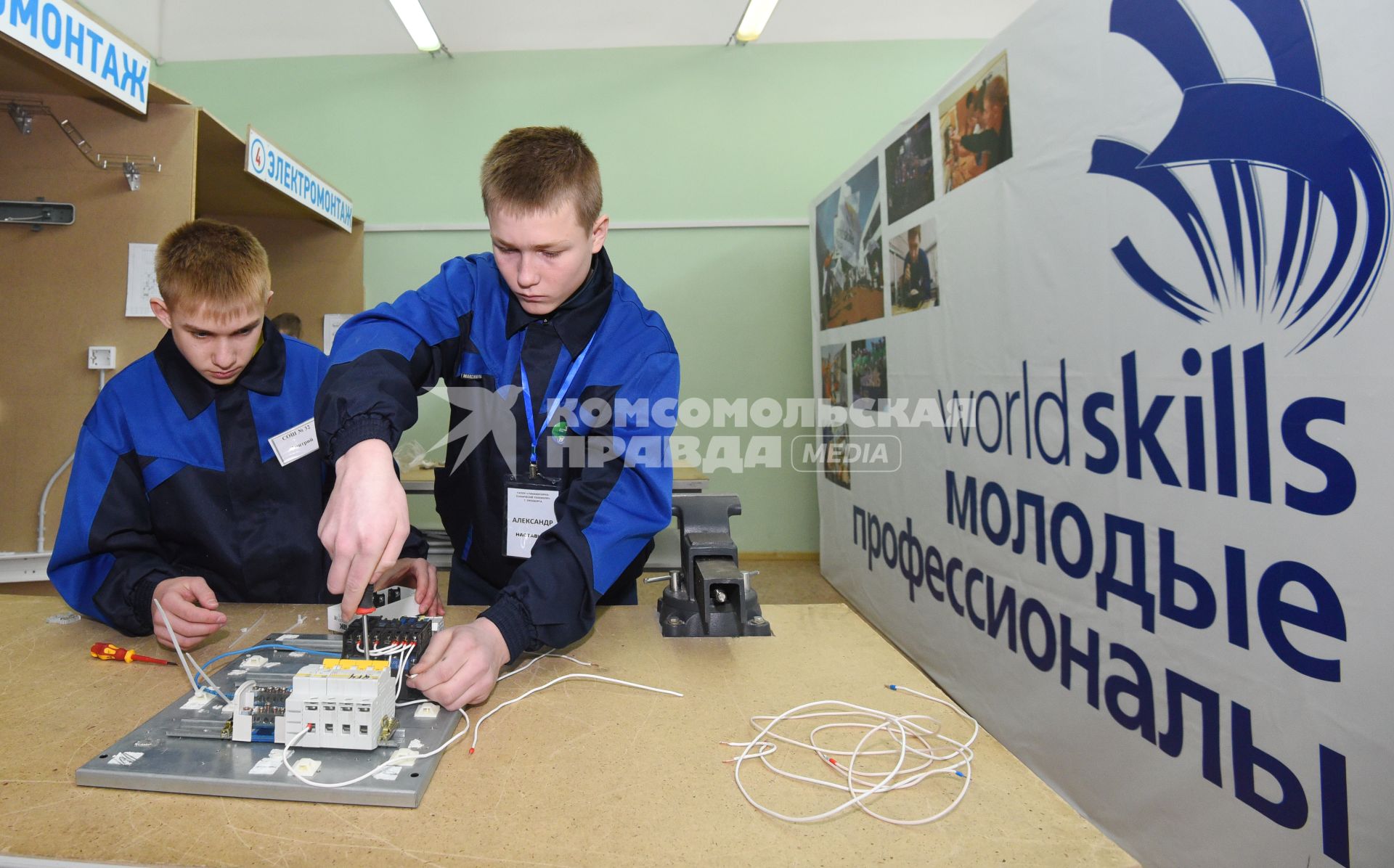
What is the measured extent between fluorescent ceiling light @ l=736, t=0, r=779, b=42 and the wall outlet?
3.36 metres

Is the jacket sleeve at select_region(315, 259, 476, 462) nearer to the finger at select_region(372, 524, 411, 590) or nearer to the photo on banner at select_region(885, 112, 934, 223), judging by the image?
the finger at select_region(372, 524, 411, 590)

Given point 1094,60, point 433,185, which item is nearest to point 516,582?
point 1094,60

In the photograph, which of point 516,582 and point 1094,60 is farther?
point 1094,60

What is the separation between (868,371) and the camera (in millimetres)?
3234

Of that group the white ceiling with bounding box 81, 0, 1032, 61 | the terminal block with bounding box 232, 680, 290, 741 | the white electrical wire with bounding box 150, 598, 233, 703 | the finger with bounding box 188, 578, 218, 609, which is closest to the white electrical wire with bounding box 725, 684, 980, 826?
the terminal block with bounding box 232, 680, 290, 741

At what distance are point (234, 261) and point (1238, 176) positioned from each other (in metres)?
1.98

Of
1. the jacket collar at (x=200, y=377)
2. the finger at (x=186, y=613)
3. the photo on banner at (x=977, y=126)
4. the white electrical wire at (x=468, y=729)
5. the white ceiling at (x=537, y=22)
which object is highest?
the white ceiling at (x=537, y=22)

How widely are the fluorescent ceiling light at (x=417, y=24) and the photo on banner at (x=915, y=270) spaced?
2.90 meters

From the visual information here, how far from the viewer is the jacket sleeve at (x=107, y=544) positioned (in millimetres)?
1063

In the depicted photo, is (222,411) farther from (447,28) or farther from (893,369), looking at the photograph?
(447,28)

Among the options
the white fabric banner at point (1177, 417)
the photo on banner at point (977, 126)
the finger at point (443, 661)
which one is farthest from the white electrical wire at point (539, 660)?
the photo on banner at point (977, 126)

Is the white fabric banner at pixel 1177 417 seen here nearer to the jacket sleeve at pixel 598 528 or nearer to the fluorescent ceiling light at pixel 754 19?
the jacket sleeve at pixel 598 528

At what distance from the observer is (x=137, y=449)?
1.24 m

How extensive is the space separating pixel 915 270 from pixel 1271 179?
4.75 ft
